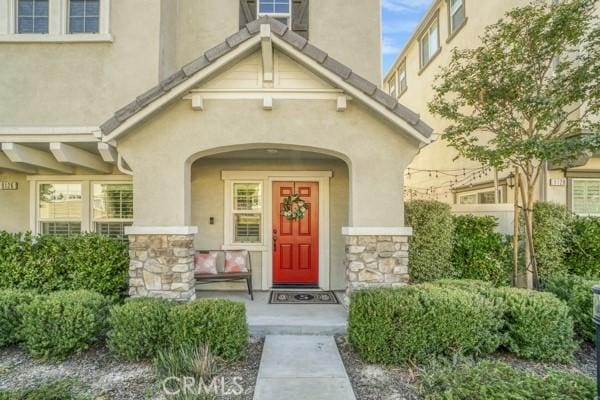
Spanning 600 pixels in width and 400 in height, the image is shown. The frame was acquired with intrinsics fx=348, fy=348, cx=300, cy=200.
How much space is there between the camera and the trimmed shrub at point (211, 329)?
4.56 meters

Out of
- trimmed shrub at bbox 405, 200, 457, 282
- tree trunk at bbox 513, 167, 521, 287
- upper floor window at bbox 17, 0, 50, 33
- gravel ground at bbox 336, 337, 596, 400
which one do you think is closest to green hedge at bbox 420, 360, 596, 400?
gravel ground at bbox 336, 337, 596, 400

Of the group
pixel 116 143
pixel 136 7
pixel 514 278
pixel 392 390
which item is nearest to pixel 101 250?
pixel 116 143

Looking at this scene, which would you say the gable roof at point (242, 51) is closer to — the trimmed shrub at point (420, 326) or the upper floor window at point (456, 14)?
the trimmed shrub at point (420, 326)

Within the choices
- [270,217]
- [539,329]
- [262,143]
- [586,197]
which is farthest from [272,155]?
[586,197]

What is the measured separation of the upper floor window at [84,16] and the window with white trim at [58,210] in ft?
11.7

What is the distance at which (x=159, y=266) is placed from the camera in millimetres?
5934

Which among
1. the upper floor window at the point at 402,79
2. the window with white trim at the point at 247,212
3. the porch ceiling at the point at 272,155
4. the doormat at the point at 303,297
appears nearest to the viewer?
the doormat at the point at 303,297

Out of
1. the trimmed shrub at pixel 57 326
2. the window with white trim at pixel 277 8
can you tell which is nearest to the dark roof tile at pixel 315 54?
the window with white trim at pixel 277 8

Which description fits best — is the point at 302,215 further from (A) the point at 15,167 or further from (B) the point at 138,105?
(A) the point at 15,167

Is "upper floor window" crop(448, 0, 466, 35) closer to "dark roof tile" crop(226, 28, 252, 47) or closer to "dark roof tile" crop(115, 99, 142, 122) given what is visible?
"dark roof tile" crop(226, 28, 252, 47)

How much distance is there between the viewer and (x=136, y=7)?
21.9 ft

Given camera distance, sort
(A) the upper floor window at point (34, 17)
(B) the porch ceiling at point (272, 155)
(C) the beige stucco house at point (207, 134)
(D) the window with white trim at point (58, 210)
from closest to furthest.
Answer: (C) the beige stucco house at point (207, 134) → (A) the upper floor window at point (34, 17) → (B) the porch ceiling at point (272, 155) → (D) the window with white trim at point (58, 210)

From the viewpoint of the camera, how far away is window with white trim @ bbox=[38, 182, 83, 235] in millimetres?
8352

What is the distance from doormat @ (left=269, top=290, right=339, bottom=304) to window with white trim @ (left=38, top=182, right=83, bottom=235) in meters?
5.09
